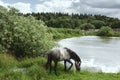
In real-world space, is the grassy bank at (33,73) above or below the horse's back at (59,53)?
below

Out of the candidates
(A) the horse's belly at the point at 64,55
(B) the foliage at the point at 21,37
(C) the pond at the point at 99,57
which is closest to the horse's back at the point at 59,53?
(A) the horse's belly at the point at 64,55

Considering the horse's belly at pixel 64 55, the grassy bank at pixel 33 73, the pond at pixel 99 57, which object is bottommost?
the pond at pixel 99 57

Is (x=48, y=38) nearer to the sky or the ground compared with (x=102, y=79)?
nearer to the sky

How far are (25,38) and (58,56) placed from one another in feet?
13.7

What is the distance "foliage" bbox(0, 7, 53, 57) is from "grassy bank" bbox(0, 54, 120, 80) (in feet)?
6.02

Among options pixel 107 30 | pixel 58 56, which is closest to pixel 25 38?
pixel 58 56

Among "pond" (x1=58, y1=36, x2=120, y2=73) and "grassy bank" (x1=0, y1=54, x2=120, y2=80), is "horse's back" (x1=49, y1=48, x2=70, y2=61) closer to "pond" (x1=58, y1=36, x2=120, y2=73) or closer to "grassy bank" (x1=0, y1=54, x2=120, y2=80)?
"grassy bank" (x1=0, y1=54, x2=120, y2=80)

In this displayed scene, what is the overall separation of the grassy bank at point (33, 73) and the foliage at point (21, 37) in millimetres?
1834

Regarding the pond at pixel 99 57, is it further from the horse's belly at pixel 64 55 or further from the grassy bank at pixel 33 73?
the horse's belly at pixel 64 55

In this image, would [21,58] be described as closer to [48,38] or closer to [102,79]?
[48,38]

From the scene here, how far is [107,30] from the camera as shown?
3514 inches

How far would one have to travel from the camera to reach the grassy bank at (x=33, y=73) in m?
10.8

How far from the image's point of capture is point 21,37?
50.3 feet

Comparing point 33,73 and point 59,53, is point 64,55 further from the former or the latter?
point 33,73
